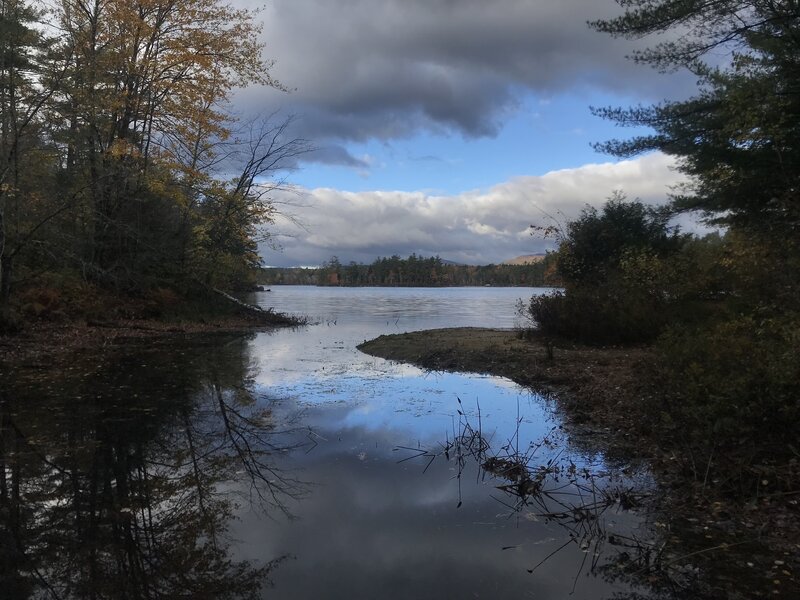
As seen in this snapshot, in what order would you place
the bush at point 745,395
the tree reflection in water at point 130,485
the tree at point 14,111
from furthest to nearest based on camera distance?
the tree at point 14,111 → the bush at point 745,395 → the tree reflection in water at point 130,485

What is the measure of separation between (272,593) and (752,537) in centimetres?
402

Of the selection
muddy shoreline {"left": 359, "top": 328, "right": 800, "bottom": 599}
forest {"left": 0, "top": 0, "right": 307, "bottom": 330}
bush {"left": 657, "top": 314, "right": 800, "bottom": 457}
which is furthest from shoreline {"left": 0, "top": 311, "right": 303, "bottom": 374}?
bush {"left": 657, "top": 314, "right": 800, "bottom": 457}

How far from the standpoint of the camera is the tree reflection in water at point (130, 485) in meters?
3.88

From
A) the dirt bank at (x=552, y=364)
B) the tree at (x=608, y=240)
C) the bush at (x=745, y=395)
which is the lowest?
the dirt bank at (x=552, y=364)

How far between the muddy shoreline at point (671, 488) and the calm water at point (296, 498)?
43 cm

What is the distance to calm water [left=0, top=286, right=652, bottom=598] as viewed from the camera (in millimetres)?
3998

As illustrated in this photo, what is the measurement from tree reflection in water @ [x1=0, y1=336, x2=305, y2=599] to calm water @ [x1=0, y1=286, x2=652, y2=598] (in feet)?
0.07

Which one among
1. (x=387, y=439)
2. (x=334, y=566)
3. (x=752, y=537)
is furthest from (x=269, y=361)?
(x=752, y=537)

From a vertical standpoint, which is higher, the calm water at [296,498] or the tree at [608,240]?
the tree at [608,240]

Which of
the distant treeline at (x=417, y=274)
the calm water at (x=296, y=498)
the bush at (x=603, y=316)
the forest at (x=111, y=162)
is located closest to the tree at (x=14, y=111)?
the forest at (x=111, y=162)

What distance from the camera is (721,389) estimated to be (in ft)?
20.3

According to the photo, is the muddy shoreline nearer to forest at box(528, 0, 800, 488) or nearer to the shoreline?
forest at box(528, 0, 800, 488)

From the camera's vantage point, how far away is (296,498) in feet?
18.2

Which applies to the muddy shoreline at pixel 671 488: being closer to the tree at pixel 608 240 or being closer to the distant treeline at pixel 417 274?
the tree at pixel 608 240
